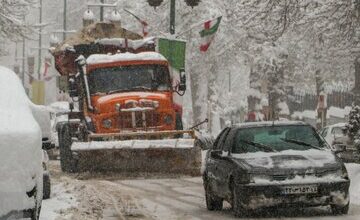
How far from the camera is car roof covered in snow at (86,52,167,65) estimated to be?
877 inches

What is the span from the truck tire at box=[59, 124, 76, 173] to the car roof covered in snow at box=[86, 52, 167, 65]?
249 cm

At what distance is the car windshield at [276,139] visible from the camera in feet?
43.9

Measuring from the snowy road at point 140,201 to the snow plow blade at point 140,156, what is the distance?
0.33m

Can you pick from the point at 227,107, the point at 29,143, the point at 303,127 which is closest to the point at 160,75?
the point at 303,127

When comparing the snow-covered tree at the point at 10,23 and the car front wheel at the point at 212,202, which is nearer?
the car front wheel at the point at 212,202

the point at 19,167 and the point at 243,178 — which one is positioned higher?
the point at 19,167

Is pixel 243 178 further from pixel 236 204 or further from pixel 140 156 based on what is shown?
pixel 140 156

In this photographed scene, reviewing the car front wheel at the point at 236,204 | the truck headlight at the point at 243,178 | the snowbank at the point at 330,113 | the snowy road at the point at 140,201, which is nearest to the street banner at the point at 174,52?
the snowy road at the point at 140,201

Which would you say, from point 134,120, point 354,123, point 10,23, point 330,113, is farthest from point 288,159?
point 330,113

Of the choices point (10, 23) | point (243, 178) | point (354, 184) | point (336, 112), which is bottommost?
point (336, 112)

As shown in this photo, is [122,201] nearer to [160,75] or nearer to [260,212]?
[260,212]

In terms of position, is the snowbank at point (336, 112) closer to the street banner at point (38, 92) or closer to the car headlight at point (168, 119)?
the street banner at point (38, 92)

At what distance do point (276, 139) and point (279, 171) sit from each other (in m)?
1.09

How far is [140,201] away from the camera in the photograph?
15.6 metres
